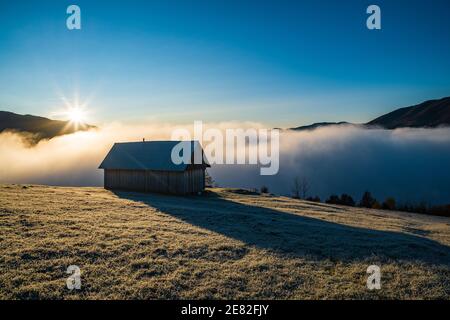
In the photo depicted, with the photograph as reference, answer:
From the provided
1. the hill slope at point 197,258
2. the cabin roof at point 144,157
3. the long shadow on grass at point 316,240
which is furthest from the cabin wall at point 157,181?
the hill slope at point 197,258

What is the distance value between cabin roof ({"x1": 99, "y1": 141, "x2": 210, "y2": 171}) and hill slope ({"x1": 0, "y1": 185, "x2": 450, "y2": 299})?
19.5 metres

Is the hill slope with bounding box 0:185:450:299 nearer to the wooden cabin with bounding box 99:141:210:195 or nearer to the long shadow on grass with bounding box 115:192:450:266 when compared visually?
the long shadow on grass with bounding box 115:192:450:266

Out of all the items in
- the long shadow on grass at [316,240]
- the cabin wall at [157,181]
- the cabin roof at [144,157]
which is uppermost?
the cabin roof at [144,157]

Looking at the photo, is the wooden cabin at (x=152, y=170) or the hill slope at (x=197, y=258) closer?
the hill slope at (x=197, y=258)

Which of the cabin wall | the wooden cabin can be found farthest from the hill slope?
the wooden cabin

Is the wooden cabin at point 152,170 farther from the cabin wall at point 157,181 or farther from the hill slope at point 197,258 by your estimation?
the hill slope at point 197,258

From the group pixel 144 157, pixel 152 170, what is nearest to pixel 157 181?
pixel 152 170

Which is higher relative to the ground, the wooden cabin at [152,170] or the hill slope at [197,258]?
→ the wooden cabin at [152,170]

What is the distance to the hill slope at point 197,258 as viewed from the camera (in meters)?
9.88

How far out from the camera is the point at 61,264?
1125cm

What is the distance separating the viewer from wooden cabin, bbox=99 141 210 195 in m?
39.6

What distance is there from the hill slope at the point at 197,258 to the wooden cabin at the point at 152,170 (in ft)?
60.6
